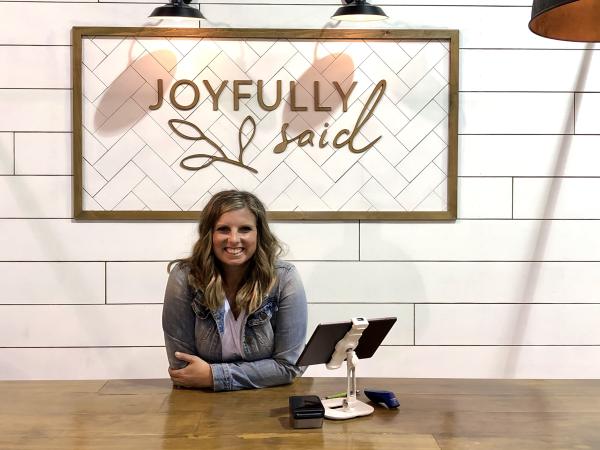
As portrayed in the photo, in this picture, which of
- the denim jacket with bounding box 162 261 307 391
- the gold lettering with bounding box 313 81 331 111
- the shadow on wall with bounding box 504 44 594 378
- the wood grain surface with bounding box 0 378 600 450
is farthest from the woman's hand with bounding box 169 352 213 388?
the shadow on wall with bounding box 504 44 594 378

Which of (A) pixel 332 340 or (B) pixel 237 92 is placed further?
(B) pixel 237 92

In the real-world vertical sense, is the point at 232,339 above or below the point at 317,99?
below

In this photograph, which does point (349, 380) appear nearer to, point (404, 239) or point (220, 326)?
point (220, 326)

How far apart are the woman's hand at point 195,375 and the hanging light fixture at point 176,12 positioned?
4.38ft

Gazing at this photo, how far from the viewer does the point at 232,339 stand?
2.47 metres

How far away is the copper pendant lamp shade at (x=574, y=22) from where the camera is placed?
159 cm

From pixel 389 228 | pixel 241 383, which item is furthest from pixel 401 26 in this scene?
pixel 241 383

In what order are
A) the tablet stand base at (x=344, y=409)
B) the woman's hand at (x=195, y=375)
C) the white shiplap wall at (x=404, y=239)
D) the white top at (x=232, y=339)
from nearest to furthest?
1. the tablet stand base at (x=344, y=409)
2. the woman's hand at (x=195, y=375)
3. the white top at (x=232, y=339)
4. the white shiplap wall at (x=404, y=239)

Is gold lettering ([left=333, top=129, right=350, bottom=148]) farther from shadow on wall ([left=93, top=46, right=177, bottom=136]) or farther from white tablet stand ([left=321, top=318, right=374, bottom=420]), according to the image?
white tablet stand ([left=321, top=318, right=374, bottom=420])

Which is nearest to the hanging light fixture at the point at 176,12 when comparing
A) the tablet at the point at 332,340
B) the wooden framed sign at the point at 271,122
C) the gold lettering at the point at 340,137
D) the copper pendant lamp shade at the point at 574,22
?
the wooden framed sign at the point at 271,122

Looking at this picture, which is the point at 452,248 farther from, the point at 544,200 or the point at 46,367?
the point at 46,367

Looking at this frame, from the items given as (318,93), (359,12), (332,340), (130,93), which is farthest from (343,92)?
(332,340)

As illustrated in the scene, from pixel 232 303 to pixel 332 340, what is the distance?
0.52 metres

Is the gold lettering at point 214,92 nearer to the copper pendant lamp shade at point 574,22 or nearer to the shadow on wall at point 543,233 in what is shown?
the shadow on wall at point 543,233
